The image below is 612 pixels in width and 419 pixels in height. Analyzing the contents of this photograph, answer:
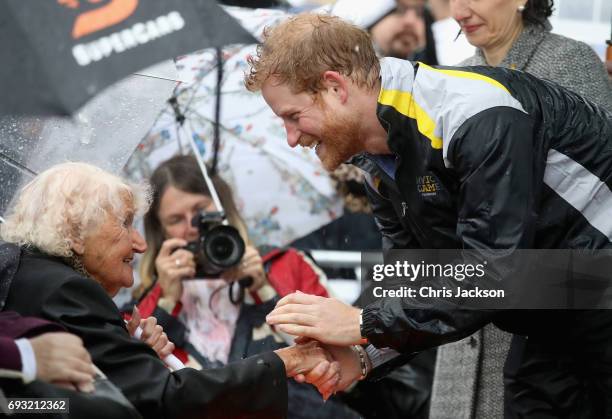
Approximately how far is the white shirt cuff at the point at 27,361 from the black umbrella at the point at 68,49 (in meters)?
0.69

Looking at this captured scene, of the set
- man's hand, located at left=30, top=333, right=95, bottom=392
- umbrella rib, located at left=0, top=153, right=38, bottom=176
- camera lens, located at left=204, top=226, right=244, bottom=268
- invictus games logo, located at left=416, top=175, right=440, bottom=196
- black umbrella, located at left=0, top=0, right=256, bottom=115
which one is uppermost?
black umbrella, located at left=0, top=0, right=256, bottom=115

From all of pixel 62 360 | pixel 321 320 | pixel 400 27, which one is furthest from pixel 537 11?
pixel 62 360

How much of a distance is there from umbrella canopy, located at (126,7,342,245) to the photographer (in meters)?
0.34

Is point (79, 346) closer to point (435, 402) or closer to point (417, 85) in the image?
point (417, 85)

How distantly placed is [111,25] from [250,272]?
6.97ft

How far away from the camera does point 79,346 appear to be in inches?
130

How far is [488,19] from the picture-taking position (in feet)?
16.6

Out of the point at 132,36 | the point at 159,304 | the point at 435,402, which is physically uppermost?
the point at 132,36

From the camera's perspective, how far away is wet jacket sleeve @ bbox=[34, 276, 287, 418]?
3.60 m

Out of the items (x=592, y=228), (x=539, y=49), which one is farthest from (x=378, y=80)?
(x=539, y=49)

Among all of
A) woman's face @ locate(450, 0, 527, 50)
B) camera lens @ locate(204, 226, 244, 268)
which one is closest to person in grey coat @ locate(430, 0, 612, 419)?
woman's face @ locate(450, 0, 527, 50)

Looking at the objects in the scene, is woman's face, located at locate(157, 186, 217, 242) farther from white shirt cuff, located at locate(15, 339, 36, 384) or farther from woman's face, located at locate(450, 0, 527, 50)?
white shirt cuff, located at locate(15, 339, 36, 384)

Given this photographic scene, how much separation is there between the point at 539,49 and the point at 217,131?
68.4 inches

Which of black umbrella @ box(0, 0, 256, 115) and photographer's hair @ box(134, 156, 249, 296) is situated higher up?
black umbrella @ box(0, 0, 256, 115)
